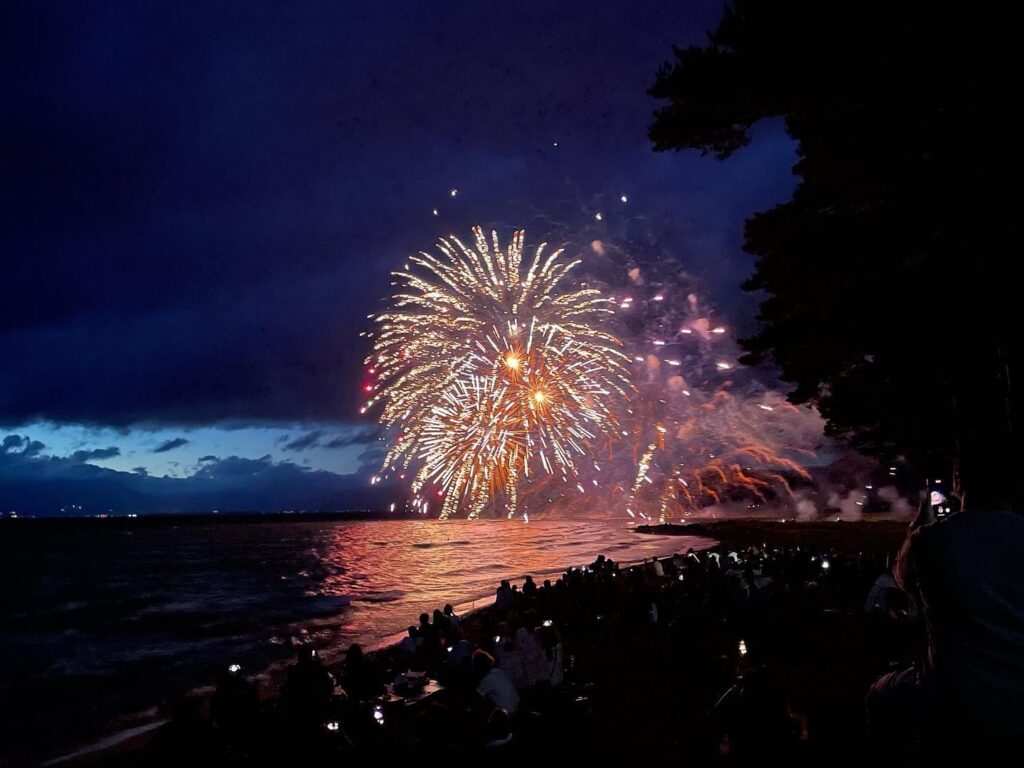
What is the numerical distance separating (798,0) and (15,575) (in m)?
70.5

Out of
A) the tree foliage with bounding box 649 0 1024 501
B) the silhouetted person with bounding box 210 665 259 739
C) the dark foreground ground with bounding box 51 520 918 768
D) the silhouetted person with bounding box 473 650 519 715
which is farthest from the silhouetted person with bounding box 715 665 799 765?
the silhouetted person with bounding box 210 665 259 739

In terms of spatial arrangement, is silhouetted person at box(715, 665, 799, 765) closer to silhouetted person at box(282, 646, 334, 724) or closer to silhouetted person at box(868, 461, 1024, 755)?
silhouetted person at box(868, 461, 1024, 755)

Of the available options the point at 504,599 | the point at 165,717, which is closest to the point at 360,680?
the point at 165,717

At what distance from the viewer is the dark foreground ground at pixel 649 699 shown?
5.58 meters

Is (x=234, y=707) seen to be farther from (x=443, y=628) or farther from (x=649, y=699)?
(x=443, y=628)

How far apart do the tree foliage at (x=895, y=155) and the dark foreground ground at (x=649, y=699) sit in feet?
10.6

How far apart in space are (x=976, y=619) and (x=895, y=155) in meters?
7.66

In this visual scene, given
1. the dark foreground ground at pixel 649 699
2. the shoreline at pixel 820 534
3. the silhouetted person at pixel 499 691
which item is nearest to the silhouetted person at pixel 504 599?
the dark foreground ground at pixel 649 699

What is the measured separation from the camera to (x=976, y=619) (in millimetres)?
3057

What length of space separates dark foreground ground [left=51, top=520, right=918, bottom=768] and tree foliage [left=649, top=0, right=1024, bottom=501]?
324 cm

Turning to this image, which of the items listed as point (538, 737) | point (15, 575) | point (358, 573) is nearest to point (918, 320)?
point (538, 737)

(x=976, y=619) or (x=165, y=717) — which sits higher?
(x=976, y=619)

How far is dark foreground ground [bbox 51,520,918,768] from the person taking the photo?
558 cm

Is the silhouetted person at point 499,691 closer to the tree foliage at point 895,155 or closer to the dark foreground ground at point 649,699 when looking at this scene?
the dark foreground ground at point 649,699
